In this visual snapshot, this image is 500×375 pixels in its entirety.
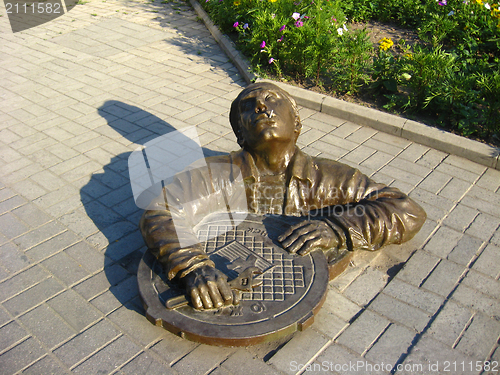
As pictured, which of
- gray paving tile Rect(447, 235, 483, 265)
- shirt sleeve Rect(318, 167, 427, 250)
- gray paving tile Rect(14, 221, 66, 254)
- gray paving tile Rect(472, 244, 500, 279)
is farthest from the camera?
gray paving tile Rect(14, 221, 66, 254)

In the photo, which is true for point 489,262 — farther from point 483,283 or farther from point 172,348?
point 172,348

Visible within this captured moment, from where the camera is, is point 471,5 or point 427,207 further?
point 471,5

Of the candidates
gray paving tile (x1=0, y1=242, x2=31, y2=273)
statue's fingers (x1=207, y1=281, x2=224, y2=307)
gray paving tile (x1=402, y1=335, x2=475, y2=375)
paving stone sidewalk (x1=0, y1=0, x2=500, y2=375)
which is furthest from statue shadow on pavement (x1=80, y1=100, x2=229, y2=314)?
A: gray paving tile (x1=402, y1=335, x2=475, y2=375)

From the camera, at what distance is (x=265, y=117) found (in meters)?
3.43

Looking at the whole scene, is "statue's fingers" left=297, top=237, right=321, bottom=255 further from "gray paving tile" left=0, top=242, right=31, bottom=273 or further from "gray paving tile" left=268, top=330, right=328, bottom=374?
"gray paving tile" left=0, top=242, right=31, bottom=273

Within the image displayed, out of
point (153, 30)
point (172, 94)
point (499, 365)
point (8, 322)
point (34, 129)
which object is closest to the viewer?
point (499, 365)

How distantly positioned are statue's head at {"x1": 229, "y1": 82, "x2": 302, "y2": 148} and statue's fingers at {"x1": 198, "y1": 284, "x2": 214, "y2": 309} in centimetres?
122

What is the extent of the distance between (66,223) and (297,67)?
4.31 metres

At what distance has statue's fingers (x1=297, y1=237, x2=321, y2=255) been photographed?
333 cm

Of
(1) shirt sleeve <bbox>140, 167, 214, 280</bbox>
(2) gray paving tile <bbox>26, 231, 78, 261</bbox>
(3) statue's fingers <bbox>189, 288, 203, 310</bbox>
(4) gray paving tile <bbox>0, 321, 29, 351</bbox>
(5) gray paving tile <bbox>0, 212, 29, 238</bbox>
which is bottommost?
(5) gray paving tile <bbox>0, 212, 29, 238</bbox>

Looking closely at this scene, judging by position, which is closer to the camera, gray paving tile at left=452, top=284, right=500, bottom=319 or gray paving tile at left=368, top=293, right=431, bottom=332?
gray paving tile at left=368, top=293, right=431, bottom=332

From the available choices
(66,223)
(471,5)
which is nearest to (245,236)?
(66,223)

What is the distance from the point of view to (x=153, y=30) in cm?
918

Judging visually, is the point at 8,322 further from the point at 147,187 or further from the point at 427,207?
the point at 427,207
